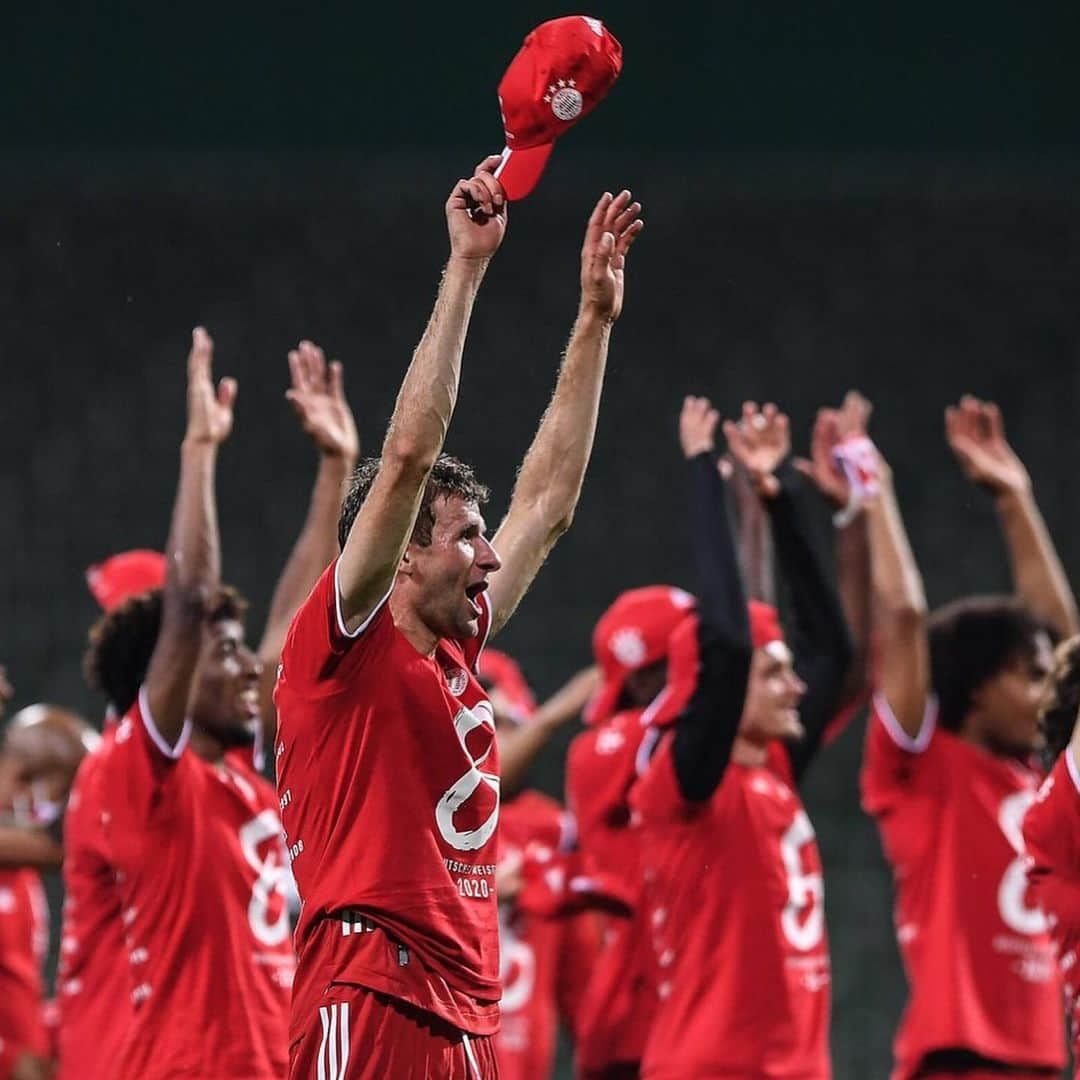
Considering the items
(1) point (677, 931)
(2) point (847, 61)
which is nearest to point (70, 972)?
(1) point (677, 931)

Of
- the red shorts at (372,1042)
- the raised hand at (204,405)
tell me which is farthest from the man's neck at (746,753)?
the red shorts at (372,1042)

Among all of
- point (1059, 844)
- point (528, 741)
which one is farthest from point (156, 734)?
point (1059, 844)

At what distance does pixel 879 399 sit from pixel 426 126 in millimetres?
2462

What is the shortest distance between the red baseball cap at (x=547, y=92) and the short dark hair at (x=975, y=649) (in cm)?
228

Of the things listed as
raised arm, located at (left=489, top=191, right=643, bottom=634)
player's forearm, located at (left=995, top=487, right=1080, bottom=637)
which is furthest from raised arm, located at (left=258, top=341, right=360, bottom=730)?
player's forearm, located at (left=995, top=487, right=1080, bottom=637)

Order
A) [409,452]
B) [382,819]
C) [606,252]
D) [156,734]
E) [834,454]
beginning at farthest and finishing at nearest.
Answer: [834,454] < [156,734] < [606,252] < [382,819] < [409,452]

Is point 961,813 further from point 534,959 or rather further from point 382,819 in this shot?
point 382,819

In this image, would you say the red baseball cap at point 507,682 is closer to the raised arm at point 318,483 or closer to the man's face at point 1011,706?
the raised arm at point 318,483

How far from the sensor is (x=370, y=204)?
9031 mm

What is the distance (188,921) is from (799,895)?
4.98ft

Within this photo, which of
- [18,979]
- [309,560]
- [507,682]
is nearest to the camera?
[309,560]

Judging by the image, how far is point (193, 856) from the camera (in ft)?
14.2

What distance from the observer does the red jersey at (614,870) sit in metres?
5.29

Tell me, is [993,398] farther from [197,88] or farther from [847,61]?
[197,88]
